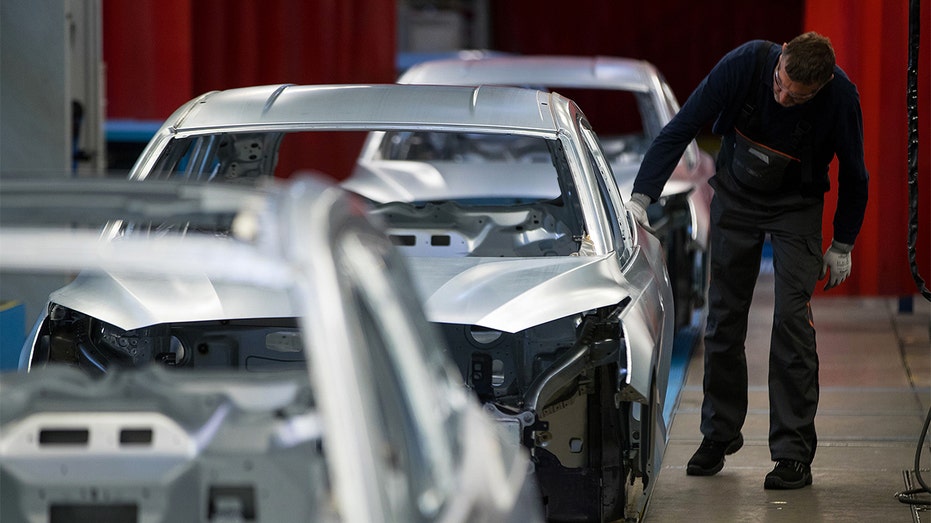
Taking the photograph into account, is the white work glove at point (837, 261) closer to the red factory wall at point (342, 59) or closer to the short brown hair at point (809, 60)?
the short brown hair at point (809, 60)

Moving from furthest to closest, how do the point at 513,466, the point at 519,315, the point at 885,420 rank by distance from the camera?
1. the point at 885,420
2. the point at 519,315
3. the point at 513,466

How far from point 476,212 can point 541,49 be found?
19.4 meters

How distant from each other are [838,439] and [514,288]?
264 centimetres

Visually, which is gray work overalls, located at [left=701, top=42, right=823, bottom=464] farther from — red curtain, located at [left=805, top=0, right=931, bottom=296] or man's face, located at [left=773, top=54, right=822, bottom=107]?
red curtain, located at [left=805, top=0, right=931, bottom=296]

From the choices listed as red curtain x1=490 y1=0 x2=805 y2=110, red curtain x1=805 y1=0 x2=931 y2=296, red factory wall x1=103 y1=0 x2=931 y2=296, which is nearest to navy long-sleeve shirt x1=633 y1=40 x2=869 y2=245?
red factory wall x1=103 y1=0 x2=931 y2=296

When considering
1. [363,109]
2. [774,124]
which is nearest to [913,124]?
[774,124]

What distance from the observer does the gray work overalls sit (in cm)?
483

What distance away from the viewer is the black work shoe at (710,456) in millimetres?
5254

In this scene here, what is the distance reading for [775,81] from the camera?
4707 mm

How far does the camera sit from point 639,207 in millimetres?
4941

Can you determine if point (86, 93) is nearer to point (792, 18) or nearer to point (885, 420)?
point (885, 420)

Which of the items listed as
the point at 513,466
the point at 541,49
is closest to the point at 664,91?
the point at 513,466

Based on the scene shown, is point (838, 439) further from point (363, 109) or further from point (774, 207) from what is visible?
point (363, 109)

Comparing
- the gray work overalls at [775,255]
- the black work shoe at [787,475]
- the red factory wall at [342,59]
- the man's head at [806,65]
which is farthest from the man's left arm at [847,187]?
the red factory wall at [342,59]
